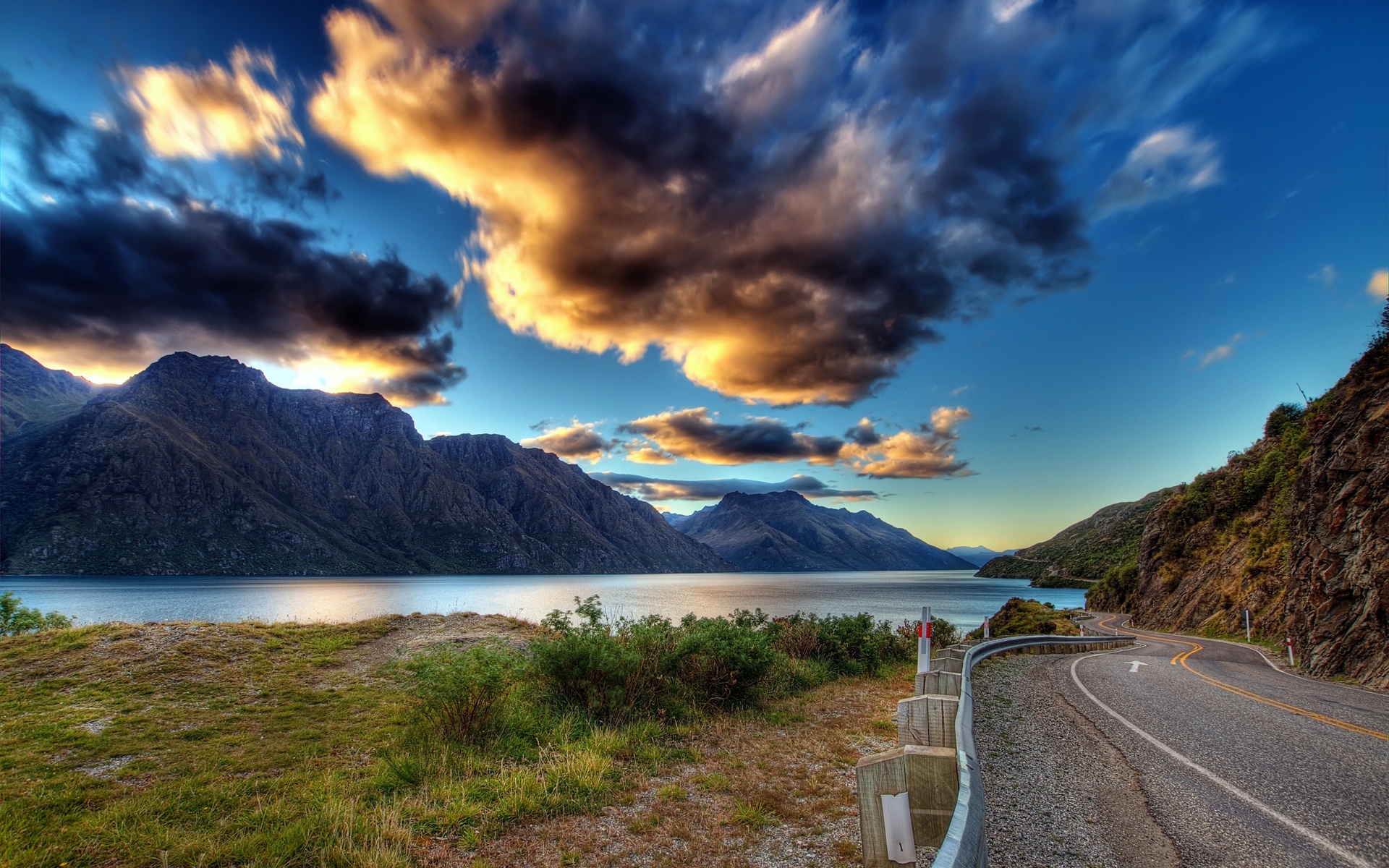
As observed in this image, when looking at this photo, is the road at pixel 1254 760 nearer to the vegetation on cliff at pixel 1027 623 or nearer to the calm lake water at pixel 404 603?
the vegetation on cliff at pixel 1027 623

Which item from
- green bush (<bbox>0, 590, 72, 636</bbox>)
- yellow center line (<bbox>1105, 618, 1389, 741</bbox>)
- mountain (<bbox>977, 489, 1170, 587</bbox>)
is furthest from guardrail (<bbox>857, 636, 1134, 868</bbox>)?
mountain (<bbox>977, 489, 1170, 587</bbox>)

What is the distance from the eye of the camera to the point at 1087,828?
477 cm

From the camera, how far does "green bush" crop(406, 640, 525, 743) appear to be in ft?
28.1

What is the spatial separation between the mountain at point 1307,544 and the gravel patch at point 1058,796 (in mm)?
10377

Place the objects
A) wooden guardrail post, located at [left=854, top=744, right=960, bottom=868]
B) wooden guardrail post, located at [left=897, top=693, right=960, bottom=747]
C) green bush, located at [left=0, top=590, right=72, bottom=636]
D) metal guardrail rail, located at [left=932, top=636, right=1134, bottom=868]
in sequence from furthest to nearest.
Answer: green bush, located at [left=0, top=590, right=72, bottom=636]
wooden guardrail post, located at [left=897, top=693, right=960, bottom=747]
wooden guardrail post, located at [left=854, top=744, right=960, bottom=868]
metal guardrail rail, located at [left=932, top=636, right=1134, bottom=868]

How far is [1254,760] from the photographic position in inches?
256

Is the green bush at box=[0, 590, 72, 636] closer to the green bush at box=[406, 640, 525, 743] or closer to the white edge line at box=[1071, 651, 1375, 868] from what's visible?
the green bush at box=[406, 640, 525, 743]

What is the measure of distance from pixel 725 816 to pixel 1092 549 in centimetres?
14134

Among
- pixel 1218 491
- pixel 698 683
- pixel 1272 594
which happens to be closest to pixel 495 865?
pixel 698 683

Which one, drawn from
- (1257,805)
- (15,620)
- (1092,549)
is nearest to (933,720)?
(1257,805)

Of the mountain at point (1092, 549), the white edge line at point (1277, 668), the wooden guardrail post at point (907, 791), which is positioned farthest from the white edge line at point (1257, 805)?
the mountain at point (1092, 549)

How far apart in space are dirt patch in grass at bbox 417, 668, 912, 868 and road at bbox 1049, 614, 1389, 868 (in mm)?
2941

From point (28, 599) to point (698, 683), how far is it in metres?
107

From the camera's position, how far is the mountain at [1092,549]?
301 feet
